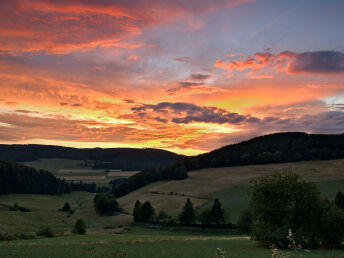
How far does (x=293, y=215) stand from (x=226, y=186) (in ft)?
343

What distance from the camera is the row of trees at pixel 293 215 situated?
38.7 meters

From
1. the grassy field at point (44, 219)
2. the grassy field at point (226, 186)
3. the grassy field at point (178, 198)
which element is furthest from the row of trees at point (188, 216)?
the grassy field at point (226, 186)

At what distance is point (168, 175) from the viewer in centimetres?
18638

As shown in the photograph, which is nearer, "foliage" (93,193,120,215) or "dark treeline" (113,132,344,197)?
"foliage" (93,193,120,215)

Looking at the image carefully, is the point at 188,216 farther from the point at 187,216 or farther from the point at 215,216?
Answer: the point at 215,216

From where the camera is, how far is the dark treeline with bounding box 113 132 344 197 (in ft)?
531

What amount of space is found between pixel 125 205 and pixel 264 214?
383ft

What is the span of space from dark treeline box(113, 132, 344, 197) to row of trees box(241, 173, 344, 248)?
127671 millimetres

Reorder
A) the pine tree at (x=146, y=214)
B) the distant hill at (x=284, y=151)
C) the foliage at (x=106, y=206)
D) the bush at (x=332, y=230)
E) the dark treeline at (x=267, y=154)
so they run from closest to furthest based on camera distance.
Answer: the bush at (x=332, y=230), the pine tree at (x=146, y=214), the foliage at (x=106, y=206), the distant hill at (x=284, y=151), the dark treeline at (x=267, y=154)

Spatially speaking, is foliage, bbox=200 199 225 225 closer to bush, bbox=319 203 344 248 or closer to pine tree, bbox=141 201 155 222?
pine tree, bbox=141 201 155 222

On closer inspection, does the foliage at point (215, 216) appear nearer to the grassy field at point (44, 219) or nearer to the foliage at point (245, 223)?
the foliage at point (245, 223)

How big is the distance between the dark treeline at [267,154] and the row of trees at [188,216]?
66253 millimetres

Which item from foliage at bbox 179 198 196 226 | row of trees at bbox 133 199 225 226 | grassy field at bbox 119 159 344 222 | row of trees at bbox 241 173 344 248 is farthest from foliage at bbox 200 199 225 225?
row of trees at bbox 241 173 344 248

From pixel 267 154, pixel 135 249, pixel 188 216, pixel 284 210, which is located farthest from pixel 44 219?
pixel 267 154
